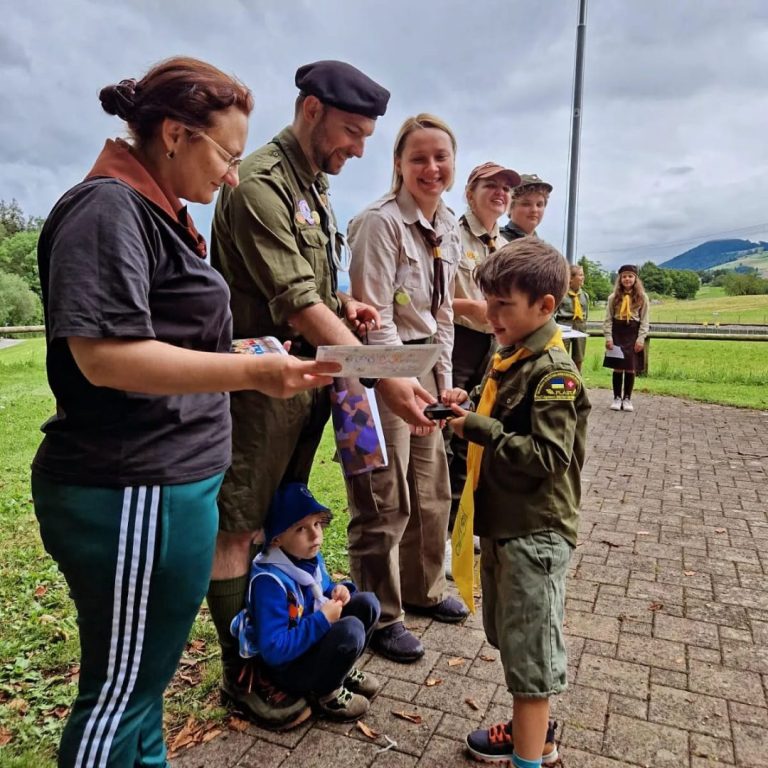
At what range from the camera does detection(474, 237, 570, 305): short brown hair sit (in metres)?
2.16

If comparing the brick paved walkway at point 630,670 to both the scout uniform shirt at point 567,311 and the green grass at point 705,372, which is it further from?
the green grass at point 705,372

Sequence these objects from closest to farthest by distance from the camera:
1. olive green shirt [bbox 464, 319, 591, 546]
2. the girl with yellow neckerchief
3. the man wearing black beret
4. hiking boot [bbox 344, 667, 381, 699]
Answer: olive green shirt [bbox 464, 319, 591, 546], the man wearing black beret, hiking boot [bbox 344, 667, 381, 699], the girl with yellow neckerchief

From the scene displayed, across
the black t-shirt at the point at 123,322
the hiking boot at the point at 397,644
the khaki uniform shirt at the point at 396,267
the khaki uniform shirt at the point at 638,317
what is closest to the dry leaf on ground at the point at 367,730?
the hiking boot at the point at 397,644

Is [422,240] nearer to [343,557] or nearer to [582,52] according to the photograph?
[343,557]

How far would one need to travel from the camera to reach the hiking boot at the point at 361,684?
8.73 feet

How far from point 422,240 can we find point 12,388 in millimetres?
10012

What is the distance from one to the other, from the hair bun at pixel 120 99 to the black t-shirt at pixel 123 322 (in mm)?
237

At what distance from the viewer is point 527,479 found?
214cm

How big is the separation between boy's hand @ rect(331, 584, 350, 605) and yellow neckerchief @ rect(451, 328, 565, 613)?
1.60 ft

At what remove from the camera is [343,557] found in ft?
13.6

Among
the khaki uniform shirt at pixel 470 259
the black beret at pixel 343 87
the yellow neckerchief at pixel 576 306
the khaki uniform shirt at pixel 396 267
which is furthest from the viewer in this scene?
the yellow neckerchief at pixel 576 306

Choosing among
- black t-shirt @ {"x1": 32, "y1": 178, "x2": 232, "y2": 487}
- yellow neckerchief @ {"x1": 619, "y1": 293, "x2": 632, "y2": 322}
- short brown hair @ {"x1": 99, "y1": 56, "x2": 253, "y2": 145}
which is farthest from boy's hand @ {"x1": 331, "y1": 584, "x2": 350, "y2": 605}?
yellow neckerchief @ {"x1": 619, "y1": 293, "x2": 632, "y2": 322}

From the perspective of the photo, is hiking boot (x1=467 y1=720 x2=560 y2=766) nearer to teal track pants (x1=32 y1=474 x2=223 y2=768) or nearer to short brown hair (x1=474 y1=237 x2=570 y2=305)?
teal track pants (x1=32 y1=474 x2=223 y2=768)

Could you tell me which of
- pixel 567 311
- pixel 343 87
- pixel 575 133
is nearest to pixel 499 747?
pixel 343 87
